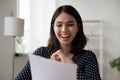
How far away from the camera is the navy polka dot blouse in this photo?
3.13 ft

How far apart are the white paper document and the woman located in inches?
6.2

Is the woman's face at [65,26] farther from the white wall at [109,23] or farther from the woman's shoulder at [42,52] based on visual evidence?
the white wall at [109,23]

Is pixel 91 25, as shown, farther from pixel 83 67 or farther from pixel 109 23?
pixel 83 67

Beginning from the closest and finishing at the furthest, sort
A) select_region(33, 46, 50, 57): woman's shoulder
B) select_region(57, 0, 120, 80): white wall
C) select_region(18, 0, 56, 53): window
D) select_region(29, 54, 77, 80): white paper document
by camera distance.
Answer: select_region(29, 54, 77, 80): white paper document → select_region(33, 46, 50, 57): woman's shoulder → select_region(18, 0, 56, 53): window → select_region(57, 0, 120, 80): white wall

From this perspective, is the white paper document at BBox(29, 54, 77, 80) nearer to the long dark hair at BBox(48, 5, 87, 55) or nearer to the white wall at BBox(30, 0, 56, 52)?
the long dark hair at BBox(48, 5, 87, 55)

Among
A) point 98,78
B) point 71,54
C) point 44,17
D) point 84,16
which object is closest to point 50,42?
point 71,54

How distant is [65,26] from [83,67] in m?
0.22

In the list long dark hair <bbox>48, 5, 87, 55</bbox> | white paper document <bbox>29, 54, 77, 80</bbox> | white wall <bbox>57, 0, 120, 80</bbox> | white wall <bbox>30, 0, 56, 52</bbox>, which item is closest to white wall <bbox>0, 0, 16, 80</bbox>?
white wall <bbox>30, 0, 56, 52</bbox>

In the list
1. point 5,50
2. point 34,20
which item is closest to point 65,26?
point 5,50

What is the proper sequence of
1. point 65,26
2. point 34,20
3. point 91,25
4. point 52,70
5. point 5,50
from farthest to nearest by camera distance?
1. point 91,25
2. point 34,20
3. point 5,50
4. point 65,26
5. point 52,70

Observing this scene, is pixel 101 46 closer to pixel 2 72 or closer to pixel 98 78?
pixel 2 72

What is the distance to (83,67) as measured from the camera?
3.31ft

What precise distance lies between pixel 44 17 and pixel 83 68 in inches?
130

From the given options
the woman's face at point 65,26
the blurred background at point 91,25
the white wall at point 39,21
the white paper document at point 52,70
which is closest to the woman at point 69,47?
the woman's face at point 65,26
